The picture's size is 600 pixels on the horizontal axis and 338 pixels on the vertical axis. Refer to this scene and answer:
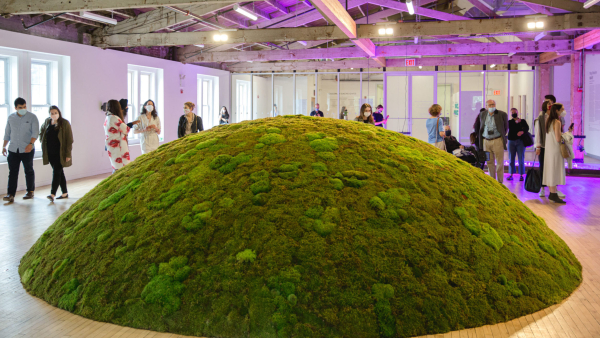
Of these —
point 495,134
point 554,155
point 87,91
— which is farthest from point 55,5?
point 554,155

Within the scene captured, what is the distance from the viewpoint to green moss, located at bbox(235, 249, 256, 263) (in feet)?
10.0

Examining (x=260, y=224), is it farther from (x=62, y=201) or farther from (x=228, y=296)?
(x=62, y=201)

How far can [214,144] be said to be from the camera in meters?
4.41

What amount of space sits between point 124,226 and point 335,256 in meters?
1.66

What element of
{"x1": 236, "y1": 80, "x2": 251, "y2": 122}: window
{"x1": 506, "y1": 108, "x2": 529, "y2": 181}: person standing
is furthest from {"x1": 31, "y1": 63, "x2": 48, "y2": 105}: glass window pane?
{"x1": 236, "y1": 80, "x2": 251, "y2": 122}: window

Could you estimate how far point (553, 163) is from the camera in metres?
7.09

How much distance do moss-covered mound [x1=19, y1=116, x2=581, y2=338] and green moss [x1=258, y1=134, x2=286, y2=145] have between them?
27 millimetres

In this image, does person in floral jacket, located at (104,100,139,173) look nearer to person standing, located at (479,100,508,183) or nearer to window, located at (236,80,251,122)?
person standing, located at (479,100,508,183)

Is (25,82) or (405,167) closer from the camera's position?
(405,167)

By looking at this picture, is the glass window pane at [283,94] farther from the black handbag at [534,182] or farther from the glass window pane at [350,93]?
the black handbag at [534,182]

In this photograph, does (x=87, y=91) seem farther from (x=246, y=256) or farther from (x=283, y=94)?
(x=283, y=94)

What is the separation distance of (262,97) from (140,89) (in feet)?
22.7

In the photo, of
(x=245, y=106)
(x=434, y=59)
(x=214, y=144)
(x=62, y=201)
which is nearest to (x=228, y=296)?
(x=214, y=144)

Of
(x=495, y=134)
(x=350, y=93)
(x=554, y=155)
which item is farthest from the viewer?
(x=350, y=93)
